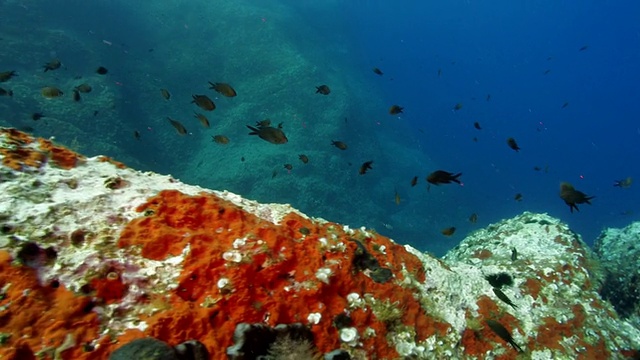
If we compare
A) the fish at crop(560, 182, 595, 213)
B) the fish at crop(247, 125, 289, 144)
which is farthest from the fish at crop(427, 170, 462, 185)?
the fish at crop(247, 125, 289, 144)

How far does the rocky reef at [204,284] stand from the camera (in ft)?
6.97

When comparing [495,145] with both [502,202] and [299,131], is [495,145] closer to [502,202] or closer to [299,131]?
[502,202]

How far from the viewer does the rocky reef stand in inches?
83.7

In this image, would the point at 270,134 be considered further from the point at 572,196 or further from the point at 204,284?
the point at 572,196

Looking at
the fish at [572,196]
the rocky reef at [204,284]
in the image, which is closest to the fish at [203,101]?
the rocky reef at [204,284]

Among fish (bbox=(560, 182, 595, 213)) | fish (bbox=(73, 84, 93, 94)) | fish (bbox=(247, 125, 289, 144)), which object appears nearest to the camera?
fish (bbox=(560, 182, 595, 213))

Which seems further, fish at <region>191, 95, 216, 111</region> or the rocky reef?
fish at <region>191, 95, 216, 111</region>

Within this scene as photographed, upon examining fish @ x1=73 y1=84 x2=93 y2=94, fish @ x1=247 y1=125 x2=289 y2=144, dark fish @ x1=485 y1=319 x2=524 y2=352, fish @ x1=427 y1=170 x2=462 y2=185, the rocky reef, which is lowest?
the rocky reef

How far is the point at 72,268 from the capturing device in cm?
230

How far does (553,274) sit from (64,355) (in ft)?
21.7

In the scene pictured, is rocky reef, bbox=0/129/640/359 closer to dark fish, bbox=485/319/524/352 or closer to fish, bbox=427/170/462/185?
dark fish, bbox=485/319/524/352

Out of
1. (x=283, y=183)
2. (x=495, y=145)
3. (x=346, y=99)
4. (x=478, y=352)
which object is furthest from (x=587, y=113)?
(x=478, y=352)

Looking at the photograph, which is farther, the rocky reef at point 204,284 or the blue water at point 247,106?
the blue water at point 247,106

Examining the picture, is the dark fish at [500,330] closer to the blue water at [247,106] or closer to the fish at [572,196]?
the fish at [572,196]
